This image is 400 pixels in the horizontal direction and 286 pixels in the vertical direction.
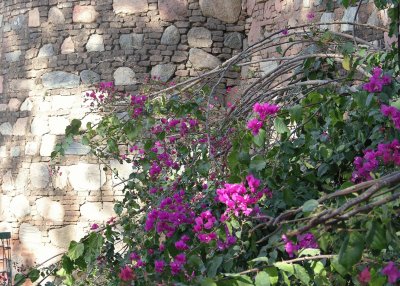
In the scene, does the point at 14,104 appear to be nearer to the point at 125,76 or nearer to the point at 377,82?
the point at 125,76

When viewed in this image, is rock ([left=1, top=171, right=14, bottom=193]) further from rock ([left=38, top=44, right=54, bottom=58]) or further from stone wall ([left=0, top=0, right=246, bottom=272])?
rock ([left=38, top=44, right=54, bottom=58])

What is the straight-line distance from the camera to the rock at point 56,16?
6070 millimetres

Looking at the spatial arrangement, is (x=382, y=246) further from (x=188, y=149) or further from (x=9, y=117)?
(x=9, y=117)

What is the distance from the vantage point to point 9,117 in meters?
6.39

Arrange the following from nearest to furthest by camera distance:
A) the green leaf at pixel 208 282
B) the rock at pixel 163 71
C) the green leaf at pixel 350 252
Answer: the green leaf at pixel 350 252 → the green leaf at pixel 208 282 → the rock at pixel 163 71

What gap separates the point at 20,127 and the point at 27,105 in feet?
0.60

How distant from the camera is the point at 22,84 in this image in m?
6.27

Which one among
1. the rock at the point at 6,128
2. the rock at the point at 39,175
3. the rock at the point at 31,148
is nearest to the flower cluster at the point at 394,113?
the rock at the point at 39,175

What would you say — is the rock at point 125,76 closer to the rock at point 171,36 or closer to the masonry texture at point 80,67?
the masonry texture at point 80,67

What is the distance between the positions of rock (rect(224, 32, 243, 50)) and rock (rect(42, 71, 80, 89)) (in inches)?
42.9

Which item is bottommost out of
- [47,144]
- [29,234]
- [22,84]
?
[29,234]

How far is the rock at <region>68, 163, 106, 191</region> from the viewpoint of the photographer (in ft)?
19.2

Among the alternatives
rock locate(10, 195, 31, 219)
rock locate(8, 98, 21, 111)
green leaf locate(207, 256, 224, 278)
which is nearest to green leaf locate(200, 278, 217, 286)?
green leaf locate(207, 256, 224, 278)

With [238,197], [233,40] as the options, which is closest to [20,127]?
[233,40]
